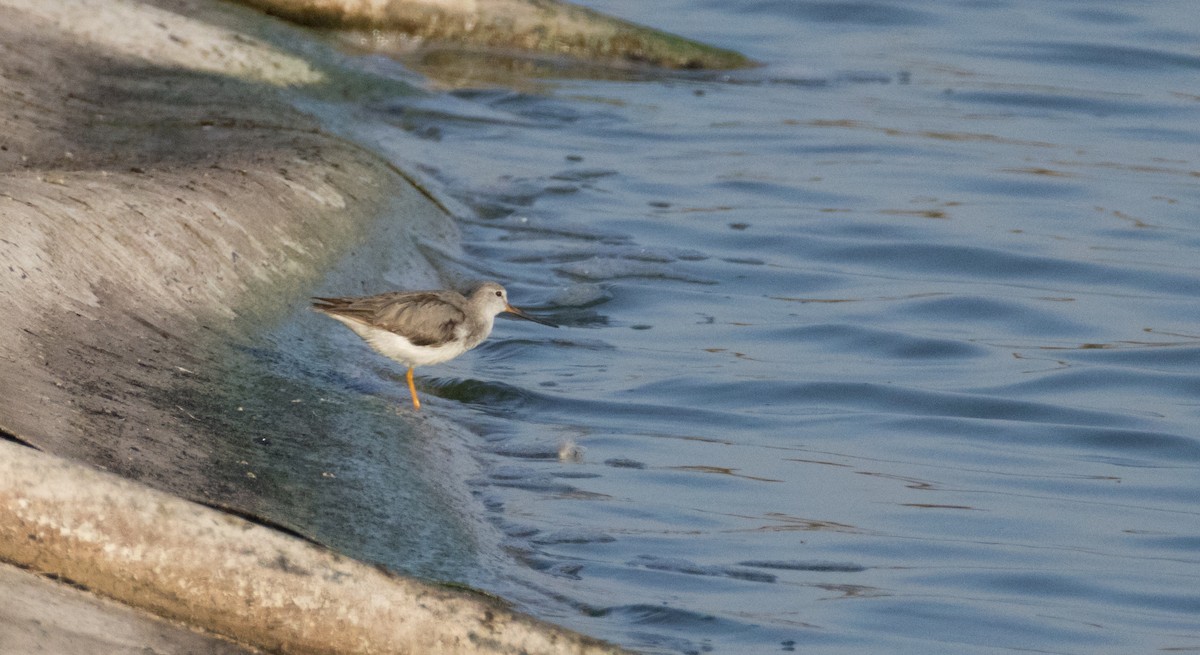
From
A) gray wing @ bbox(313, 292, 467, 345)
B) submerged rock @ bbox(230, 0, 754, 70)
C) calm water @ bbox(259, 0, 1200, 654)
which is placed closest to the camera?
calm water @ bbox(259, 0, 1200, 654)

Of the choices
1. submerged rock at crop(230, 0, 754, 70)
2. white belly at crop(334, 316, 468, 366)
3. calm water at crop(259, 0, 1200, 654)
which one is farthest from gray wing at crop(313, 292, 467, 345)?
submerged rock at crop(230, 0, 754, 70)

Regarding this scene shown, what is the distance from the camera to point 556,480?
6.84 meters

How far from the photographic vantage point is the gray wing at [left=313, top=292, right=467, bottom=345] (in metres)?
6.93

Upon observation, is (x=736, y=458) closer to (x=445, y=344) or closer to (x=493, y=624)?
(x=445, y=344)

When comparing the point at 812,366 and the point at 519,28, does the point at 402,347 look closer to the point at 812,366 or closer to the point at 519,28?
the point at 812,366

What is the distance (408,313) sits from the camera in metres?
7.00

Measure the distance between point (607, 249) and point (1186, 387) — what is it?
3762 mm

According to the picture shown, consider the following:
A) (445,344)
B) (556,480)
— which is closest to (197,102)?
(445,344)

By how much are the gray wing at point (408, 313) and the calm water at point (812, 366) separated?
12.1 inches

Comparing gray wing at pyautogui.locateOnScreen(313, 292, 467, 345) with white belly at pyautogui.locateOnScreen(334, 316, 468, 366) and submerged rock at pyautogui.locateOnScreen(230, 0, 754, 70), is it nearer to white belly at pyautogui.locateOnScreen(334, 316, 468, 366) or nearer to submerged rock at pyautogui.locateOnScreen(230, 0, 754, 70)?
white belly at pyautogui.locateOnScreen(334, 316, 468, 366)

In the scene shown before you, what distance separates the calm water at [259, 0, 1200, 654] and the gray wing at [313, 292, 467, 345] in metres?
0.31

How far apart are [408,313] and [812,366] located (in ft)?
8.48

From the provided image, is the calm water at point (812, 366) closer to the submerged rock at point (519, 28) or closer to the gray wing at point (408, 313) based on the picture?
the gray wing at point (408, 313)

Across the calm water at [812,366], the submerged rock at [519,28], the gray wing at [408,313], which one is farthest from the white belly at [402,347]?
the submerged rock at [519,28]
